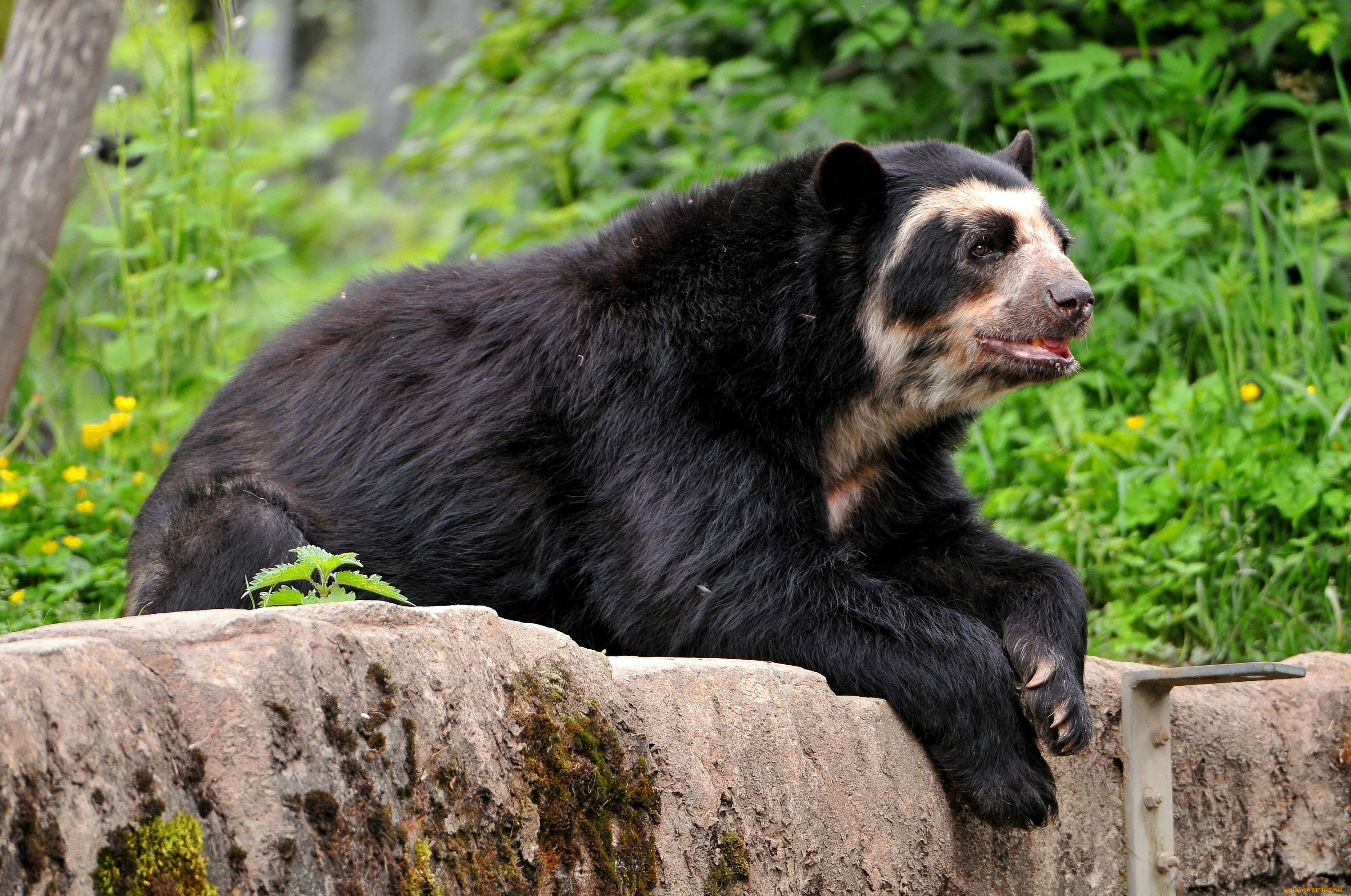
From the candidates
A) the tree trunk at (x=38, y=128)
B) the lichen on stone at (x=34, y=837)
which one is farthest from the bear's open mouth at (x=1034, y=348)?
the tree trunk at (x=38, y=128)

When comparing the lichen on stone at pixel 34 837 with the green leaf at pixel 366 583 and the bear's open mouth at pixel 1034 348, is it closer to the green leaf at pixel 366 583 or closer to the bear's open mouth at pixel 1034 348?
the green leaf at pixel 366 583

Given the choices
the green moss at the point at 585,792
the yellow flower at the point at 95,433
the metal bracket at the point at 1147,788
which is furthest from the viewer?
the yellow flower at the point at 95,433

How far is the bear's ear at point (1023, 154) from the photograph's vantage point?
4.27 meters

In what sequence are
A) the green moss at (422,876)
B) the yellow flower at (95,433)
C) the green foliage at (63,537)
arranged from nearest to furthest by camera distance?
the green moss at (422,876), the green foliage at (63,537), the yellow flower at (95,433)

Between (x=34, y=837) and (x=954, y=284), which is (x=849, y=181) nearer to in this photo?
(x=954, y=284)

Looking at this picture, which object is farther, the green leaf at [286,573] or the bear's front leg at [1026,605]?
the bear's front leg at [1026,605]

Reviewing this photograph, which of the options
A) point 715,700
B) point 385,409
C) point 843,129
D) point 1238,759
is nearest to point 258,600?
point 385,409

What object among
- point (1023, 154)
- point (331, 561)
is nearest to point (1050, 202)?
point (1023, 154)

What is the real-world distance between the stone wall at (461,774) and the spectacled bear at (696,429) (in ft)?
1.40

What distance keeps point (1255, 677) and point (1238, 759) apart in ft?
1.77

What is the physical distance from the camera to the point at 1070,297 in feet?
11.9

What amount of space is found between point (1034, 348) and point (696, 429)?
0.92 meters

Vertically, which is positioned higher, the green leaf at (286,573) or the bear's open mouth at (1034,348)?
the green leaf at (286,573)

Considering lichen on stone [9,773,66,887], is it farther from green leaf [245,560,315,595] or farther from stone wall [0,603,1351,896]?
green leaf [245,560,315,595]
